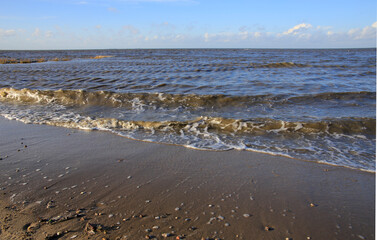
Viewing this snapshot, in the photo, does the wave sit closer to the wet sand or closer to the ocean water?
the ocean water

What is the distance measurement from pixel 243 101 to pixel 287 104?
161 centimetres

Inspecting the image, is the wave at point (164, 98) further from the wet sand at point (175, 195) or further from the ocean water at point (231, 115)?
the wet sand at point (175, 195)

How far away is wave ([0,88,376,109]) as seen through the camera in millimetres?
9949

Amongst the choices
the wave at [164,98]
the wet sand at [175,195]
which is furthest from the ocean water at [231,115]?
the wet sand at [175,195]

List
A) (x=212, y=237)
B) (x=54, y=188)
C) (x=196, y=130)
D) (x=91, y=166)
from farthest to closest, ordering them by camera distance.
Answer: (x=196, y=130) → (x=91, y=166) → (x=54, y=188) → (x=212, y=237)

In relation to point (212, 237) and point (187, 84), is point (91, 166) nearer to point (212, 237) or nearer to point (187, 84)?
point (212, 237)

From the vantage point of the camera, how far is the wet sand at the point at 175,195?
2.87m

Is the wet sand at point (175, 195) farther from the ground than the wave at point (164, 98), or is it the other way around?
the wave at point (164, 98)

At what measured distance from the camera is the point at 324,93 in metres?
10.8

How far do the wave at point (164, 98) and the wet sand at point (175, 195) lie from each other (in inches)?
187

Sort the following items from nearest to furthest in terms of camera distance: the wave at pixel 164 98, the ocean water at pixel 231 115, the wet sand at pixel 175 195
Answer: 1. the wet sand at pixel 175 195
2. the ocean water at pixel 231 115
3. the wave at pixel 164 98

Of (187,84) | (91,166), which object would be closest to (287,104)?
(187,84)

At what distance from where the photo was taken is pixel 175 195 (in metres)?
3.63

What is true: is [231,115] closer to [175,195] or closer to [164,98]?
[164,98]
